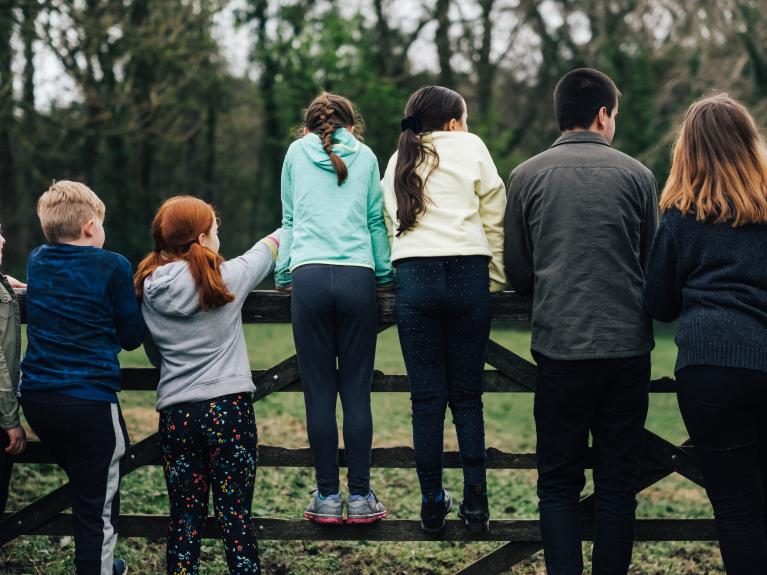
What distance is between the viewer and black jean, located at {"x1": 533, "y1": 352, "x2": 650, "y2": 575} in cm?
333

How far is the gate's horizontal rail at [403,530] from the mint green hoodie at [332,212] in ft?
3.53

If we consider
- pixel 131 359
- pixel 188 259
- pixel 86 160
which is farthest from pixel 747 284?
pixel 86 160

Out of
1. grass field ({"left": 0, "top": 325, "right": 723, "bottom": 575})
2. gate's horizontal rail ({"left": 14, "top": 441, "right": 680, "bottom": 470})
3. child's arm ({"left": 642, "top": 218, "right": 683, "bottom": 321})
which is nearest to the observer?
child's arm ({"left": 642, "top": 218, "right": 683, "bottom": 321})

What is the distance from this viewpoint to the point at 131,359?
516 inches

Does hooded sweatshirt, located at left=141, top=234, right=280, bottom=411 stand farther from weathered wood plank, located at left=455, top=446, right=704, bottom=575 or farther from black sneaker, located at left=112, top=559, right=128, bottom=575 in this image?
weathered wood plank, located at left=455, top=446, right=704, bottom=575

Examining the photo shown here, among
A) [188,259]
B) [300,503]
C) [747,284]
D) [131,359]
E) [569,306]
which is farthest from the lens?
[131,359]

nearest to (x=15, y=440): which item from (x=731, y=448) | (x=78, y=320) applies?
(x=78, y=320)

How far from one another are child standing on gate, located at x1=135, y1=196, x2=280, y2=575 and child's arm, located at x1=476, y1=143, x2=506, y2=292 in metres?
1.02

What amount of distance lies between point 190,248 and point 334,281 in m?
0.60

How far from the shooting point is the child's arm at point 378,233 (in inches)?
146

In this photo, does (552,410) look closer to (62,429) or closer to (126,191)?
(62,429)

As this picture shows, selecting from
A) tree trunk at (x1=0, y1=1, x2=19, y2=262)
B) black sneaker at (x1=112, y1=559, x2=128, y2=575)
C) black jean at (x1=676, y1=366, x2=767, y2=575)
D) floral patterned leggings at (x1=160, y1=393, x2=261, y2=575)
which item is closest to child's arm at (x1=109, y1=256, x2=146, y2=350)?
floral patterned leggings at (x1=160, y1=393, x2=261, y2=575)

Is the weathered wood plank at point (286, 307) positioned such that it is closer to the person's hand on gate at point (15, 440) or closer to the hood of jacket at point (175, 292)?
the hood of jacket at point (175, 292)

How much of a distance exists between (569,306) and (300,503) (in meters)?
3.52
